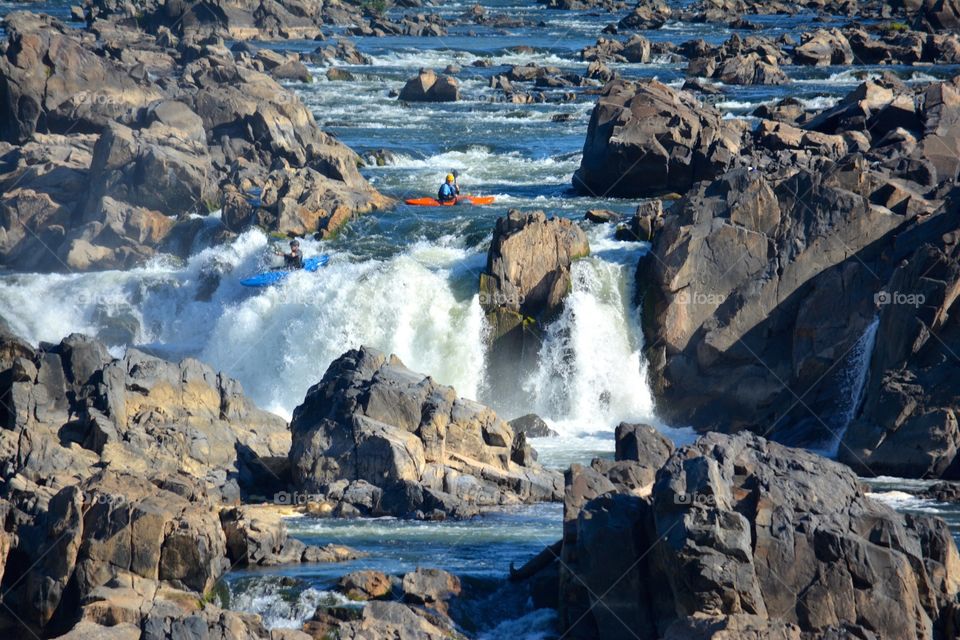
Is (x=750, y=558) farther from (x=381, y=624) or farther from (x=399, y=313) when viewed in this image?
(x=399, y=313)

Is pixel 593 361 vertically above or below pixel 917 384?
below

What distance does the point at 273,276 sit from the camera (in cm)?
4522

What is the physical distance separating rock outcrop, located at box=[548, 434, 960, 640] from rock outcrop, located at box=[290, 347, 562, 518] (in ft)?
25.9

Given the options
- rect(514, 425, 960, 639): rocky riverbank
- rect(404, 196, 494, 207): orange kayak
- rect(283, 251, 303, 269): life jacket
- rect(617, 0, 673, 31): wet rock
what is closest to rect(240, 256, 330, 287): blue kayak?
rect(283, 251, 303, 269): life jacket

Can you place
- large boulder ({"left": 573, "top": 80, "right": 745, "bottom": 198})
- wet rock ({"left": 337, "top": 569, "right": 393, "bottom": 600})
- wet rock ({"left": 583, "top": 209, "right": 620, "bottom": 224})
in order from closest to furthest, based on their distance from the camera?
wet rock ({"left": 337, "top": 569, "right": 393, "bottom": 600}) < wet rock ({"left": 583, "top": 209, "right": 620, "bottom": 224}) < large boulder ({"left": 573, "top": 80, "right": 745, "bottom": 198})

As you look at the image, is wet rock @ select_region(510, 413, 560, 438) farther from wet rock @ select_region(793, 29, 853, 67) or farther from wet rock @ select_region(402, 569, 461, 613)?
wet rock @ select_region(793, 29, 853, 67)

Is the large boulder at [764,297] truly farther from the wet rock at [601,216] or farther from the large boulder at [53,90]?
the large boulder at [53,90]

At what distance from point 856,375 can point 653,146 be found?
15.9 meters

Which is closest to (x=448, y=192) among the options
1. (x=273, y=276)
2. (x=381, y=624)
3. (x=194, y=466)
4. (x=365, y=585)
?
(x=273, y=276)

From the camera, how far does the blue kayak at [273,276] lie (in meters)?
45.2

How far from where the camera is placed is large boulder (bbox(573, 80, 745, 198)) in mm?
51406

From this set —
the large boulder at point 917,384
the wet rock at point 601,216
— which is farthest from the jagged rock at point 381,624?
the wet rock at point 601,216

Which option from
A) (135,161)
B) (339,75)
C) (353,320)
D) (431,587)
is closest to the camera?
(431,587)

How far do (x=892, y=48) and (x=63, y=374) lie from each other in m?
57.8
